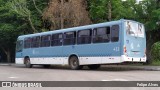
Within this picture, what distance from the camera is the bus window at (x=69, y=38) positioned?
1006 inches

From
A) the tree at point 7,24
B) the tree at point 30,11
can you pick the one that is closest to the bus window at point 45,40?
the tree at point 30,11

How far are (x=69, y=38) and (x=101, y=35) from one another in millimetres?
3857

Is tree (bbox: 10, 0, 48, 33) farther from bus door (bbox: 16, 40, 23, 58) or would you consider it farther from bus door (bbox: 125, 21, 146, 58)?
bus door (bbox: 125, 21, 146, 58)

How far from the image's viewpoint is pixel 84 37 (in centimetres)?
2445

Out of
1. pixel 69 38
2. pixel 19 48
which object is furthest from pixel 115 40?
pixel 19 48

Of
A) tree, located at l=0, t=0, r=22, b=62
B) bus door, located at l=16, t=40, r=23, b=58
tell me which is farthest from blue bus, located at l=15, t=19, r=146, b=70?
tree, located at l=0, t=0, r=22, b=62

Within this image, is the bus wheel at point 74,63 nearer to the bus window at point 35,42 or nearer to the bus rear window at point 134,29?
the bus rear window at point 134,29

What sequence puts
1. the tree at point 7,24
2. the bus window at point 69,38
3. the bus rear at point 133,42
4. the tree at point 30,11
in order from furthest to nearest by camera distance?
1. the tree at point 7,24
2. the tree at point 30,11
3. the bus window at point 69,38
4. the bus rear at point 133,42

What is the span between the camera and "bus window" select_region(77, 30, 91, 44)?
2402 centimetres

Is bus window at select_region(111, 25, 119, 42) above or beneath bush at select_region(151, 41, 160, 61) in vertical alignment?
above

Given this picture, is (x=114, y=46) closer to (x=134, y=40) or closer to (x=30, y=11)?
(x=134, y=40)

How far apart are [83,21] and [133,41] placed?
41.6 feet

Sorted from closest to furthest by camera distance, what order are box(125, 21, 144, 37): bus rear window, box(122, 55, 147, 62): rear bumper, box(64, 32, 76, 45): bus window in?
box(122, 55, 147, 62): rear bumper
box(125, 21, 144, 37): bus rear window
box(64, 32, 76, 45): bus window

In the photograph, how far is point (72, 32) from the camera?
84.2 ft
